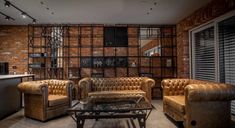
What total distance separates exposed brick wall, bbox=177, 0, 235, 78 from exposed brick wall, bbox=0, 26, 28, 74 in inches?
220

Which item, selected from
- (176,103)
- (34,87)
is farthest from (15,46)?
(176,103)

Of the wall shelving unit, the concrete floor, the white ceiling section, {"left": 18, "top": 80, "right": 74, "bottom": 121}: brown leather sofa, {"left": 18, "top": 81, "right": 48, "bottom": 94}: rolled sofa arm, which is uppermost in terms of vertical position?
the white ceiling section

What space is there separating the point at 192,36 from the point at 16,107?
5.64 m

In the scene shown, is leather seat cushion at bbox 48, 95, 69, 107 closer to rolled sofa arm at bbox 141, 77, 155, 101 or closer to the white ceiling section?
rolled sofa arm at bbox 141, 77, 155, 101

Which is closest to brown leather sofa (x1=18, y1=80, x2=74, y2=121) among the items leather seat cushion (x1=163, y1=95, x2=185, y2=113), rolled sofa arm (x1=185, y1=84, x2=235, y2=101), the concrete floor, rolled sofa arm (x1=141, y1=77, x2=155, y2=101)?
the concrete floor

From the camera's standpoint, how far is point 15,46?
672cm

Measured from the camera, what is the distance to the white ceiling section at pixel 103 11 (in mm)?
4527

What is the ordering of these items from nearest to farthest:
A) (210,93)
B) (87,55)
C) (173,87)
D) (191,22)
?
(210,93)
(173,87)
(191,22)
(87,55)

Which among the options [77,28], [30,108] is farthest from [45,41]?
[30,108]

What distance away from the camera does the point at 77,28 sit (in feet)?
22.1

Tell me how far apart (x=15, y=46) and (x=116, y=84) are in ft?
13.5

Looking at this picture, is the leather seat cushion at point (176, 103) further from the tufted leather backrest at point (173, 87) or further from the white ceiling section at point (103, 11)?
the white ceiling section at point (103, 11)

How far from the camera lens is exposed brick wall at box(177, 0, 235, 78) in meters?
4.06

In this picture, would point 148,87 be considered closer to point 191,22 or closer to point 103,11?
point 191,22
